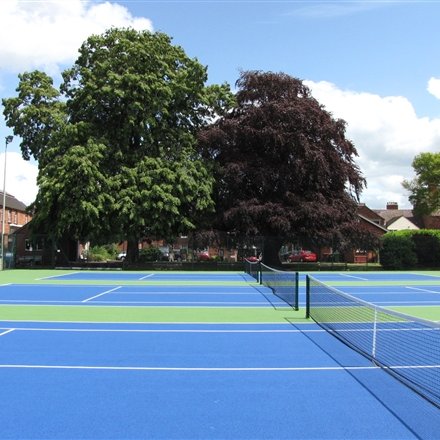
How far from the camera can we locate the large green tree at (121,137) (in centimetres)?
3594

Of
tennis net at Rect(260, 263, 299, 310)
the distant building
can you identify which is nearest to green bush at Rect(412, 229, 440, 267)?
tennis net at Rect(260, 263, 299, 310)

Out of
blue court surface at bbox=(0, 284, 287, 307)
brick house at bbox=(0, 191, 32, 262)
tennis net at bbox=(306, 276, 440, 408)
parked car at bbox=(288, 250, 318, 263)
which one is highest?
brick house at bbox=(0, 191, 32, 262)

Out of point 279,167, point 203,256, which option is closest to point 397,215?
point 279,167

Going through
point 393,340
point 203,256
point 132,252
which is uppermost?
point 132,252

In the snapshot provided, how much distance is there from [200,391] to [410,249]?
37093 mm

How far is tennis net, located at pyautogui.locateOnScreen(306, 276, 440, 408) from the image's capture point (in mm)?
7035

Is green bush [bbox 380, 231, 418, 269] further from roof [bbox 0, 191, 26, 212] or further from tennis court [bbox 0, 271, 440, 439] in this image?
roof [bbox 0, 191, 26, 212]

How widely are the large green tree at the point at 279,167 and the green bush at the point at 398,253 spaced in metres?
3.36

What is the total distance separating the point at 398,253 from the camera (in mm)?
40438

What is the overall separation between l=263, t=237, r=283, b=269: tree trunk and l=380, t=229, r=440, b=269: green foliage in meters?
8.00

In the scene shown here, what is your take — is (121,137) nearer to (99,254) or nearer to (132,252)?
(132,252)

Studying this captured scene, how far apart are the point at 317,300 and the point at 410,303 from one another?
343cm

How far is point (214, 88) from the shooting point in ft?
135

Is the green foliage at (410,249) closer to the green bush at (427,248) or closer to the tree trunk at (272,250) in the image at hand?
the green bush at (427,248)
